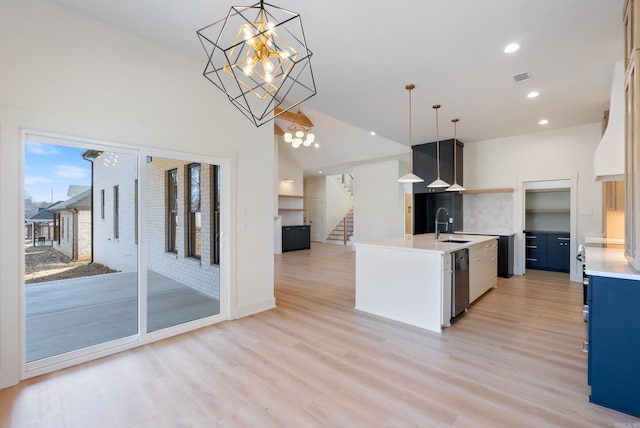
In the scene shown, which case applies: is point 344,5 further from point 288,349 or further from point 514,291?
point 514,291

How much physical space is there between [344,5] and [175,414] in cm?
322

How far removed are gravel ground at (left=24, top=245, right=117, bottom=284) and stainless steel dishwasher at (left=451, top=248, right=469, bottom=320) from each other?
3.75m

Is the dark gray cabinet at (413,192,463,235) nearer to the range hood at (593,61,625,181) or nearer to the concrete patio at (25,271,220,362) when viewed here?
the range hood at (593,61,625,181)

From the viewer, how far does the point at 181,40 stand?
9.61ft

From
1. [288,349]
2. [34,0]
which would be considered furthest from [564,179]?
[34,0]

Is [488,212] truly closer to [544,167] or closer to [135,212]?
[544,167]

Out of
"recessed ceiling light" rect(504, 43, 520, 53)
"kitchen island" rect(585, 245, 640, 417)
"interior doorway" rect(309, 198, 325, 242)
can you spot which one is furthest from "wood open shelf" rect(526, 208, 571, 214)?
"interior doorway" rect(309, 198, 325, 242)

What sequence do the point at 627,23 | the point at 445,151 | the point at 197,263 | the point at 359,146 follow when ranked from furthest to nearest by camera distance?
1. the point at 359,146
2. the point at 445,151
3. the point at 197,263
4. the point at 627,23

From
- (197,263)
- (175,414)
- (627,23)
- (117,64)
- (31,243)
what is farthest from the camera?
(197,263)

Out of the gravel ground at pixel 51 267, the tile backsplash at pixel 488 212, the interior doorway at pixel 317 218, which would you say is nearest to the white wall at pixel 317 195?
the interior doorway at pixel 317 218

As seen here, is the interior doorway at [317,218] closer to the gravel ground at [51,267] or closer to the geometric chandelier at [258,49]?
the geometric chandelier at [258,49]

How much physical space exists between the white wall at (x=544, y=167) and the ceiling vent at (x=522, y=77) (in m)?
2.90

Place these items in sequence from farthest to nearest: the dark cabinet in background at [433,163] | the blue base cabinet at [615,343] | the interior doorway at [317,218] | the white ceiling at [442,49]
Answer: the interior doorway at [317,218], the dark cabinet in background at [433,163], the white ceiling at [442,49], the blue base cabinet at [615,343]

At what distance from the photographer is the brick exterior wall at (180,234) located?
325 cm
